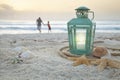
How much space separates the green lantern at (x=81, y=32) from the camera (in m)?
8.52

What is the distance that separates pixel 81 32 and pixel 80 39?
23 centimetres

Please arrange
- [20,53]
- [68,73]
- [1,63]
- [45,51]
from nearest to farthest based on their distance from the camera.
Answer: [68,73], [1,63], [20,53], [45,51]

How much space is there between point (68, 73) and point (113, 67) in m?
1.14

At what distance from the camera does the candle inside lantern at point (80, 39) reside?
28.0 ft

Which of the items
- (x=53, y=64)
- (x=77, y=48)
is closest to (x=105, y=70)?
(x=53, y=64)

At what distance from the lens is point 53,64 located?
7.10 meters

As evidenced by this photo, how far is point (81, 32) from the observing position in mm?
8547

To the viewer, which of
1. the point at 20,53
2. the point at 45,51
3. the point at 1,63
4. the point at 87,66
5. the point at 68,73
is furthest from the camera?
the point at 45,51

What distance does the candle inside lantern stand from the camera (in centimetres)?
854

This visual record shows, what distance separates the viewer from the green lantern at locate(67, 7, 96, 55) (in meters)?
8.52

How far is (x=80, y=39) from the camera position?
28.3 ft

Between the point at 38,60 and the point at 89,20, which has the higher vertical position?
the point at 89,20

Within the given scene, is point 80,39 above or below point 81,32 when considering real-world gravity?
below

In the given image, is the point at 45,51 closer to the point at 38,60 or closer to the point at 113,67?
the point at 38,60
